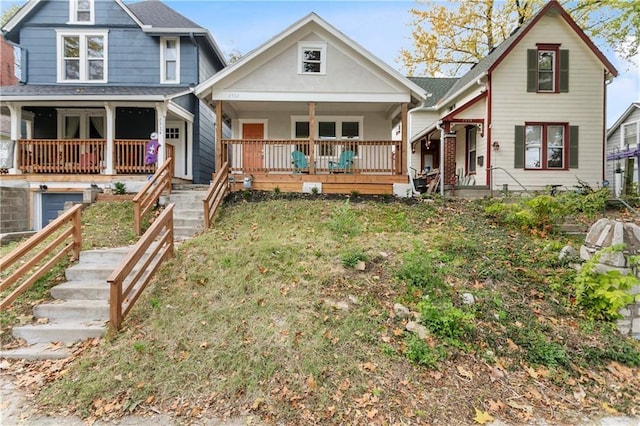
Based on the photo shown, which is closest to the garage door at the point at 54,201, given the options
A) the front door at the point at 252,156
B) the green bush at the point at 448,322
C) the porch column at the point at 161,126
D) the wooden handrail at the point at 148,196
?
the porch column at the point at 161,126

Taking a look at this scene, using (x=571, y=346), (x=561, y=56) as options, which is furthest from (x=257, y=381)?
(x=561, y=56)

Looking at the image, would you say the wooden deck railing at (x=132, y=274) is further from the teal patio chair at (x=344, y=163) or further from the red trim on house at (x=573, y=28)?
the red trim on house at (x=573, y=28)

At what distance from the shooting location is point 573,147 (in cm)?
1234

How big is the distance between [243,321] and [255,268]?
124 centimetres

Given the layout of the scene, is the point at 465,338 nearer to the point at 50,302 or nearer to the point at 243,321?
the point at 243,321

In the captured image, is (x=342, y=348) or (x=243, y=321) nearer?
(x=342, y=348)

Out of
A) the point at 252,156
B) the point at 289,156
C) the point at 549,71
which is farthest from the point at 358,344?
the point at 549,71

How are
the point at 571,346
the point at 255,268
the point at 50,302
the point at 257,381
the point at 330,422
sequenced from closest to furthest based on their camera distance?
the point at 330,422, the point at 257,381, the point at 571,346, the point at 50,302, the point at 255,268

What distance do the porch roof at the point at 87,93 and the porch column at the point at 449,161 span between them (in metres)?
9.82

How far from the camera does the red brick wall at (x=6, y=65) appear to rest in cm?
2064

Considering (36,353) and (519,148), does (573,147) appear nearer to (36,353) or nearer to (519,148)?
(519,148)

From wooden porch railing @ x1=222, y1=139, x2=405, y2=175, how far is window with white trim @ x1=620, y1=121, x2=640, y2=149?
50.1 feet

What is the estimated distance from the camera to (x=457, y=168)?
15.0 m

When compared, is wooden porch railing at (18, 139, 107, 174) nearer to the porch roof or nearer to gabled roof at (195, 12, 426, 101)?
the porch roof
